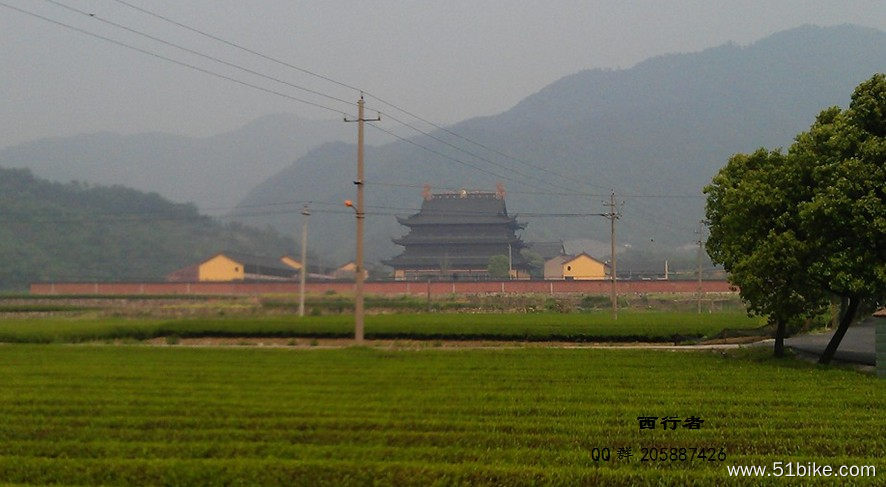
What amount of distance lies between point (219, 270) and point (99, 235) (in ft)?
129

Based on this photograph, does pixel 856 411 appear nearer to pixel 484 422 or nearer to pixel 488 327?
pixel 484 422

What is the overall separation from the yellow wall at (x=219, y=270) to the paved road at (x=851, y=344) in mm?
60456

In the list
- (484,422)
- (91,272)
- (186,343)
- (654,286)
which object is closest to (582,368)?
(484,422)

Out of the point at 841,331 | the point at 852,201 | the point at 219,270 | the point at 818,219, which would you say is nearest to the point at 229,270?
the point at 219,270

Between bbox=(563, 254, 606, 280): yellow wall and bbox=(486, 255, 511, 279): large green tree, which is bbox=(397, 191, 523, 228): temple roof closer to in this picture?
bbox=(486, 255, 511, 279): large green tree

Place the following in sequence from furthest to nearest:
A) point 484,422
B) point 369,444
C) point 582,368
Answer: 1. point 582,368
2. point 484,422
3. point 369,444

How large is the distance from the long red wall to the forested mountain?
74.1 ft

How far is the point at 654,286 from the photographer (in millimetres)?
80562

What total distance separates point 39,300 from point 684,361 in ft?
182

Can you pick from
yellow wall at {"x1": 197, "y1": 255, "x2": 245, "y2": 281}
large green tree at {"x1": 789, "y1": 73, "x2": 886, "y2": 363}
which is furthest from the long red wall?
large green tree at {"x1": 789, "y1": 73, "x2": 886, "y2": 363}

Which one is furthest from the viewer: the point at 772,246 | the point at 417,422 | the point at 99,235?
the point at 99,235

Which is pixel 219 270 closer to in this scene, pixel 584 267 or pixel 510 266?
pixel 510 266

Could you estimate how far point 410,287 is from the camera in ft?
265

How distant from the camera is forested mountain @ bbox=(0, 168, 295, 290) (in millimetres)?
99812
